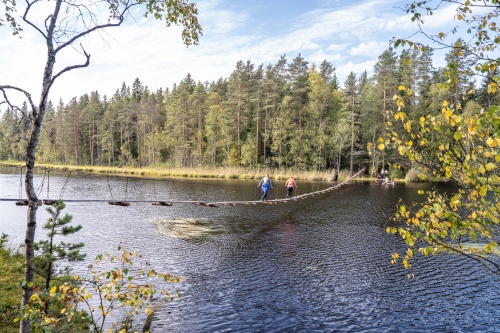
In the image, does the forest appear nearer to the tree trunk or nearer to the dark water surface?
the dark water surface

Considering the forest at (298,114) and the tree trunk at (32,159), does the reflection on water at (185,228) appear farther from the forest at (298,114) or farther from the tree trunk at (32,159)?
the forest at (298,114)

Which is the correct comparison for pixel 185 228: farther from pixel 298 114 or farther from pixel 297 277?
pixel 298 114

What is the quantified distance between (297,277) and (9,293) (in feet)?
27.6

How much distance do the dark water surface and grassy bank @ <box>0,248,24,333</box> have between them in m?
2.53

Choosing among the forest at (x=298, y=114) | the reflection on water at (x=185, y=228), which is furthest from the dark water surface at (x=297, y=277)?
the forest at (x=298, y=114)

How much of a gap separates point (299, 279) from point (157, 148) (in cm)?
7069

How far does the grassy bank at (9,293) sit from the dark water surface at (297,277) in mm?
2530

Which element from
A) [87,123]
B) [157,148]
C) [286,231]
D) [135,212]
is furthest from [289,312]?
[87,123]

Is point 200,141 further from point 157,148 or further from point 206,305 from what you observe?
point 206,305

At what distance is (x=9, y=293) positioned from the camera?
8055 mm

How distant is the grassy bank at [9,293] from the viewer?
6549mm

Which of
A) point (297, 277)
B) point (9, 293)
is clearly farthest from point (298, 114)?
point (9, 293)

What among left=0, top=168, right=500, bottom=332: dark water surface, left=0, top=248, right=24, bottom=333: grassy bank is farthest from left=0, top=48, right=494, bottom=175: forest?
left=0, top=248, right=24, bottom=333: grassy bank

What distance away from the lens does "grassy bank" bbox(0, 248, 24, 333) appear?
21.5ft
